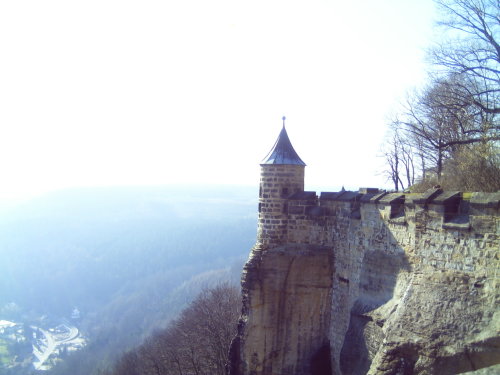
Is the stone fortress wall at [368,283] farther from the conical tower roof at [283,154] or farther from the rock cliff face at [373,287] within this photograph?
the conical tower roof at [283,154]

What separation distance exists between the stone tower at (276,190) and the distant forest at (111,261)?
6702 cm

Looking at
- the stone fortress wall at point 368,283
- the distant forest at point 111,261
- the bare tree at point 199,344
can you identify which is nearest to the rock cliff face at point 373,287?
the stone fortress wall at point 368,283

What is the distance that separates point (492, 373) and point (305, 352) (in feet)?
27.9

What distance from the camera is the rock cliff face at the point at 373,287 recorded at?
948cm

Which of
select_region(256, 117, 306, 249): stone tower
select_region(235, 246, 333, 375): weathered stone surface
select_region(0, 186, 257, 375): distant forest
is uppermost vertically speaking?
select_region(256, 117, 306, 249): stone tower

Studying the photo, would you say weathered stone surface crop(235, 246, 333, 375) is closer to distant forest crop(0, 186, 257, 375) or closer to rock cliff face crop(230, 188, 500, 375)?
rock cliff face crop(230, 188, 500, 375)

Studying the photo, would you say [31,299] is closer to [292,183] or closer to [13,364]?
[13,364]

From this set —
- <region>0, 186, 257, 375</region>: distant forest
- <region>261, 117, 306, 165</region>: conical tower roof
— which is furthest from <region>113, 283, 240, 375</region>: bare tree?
<region>0, 186, 257, 375</region>: distant forest

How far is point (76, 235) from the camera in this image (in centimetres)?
17200

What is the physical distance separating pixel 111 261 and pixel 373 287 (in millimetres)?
147666

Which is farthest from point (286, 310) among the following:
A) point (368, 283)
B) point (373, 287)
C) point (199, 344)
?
point (199, 344)

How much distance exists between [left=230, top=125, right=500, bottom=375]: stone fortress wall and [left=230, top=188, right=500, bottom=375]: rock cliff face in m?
0.03

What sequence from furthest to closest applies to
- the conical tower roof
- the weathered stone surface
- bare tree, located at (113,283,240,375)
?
bare tree, located at (113,283,240,375) < the conical tower roof < the weathered stone surface

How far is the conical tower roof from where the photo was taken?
1641cm
